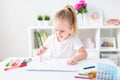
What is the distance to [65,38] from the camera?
65.2 inches

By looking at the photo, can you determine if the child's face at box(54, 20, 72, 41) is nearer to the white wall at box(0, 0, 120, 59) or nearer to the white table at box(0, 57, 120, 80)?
the white table at box(0, 57, 120, 80)

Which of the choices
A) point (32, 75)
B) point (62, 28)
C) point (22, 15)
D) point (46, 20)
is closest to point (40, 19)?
point (46, 20)

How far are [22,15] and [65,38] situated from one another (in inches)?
50.9

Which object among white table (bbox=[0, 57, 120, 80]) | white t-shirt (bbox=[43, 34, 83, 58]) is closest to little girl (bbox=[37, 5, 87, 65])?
white t-shirt (bbox=[43, 34, 83, 58])

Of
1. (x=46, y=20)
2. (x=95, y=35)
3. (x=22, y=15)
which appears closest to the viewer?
(x=46, y=20)

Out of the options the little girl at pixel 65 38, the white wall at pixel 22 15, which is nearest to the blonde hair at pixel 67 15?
the little girl at pixel 65 38

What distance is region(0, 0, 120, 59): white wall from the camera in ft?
8.87

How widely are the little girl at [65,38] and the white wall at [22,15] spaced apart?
3.73 ft

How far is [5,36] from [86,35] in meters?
1.15

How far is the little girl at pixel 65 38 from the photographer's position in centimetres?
152

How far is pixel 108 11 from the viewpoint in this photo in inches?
106

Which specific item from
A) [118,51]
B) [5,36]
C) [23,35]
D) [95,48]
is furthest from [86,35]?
[5,36]

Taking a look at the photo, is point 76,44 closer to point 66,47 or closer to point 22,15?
point 66,47

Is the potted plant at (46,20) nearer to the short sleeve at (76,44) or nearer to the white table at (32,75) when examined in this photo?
the short sleeve at (76,44)
